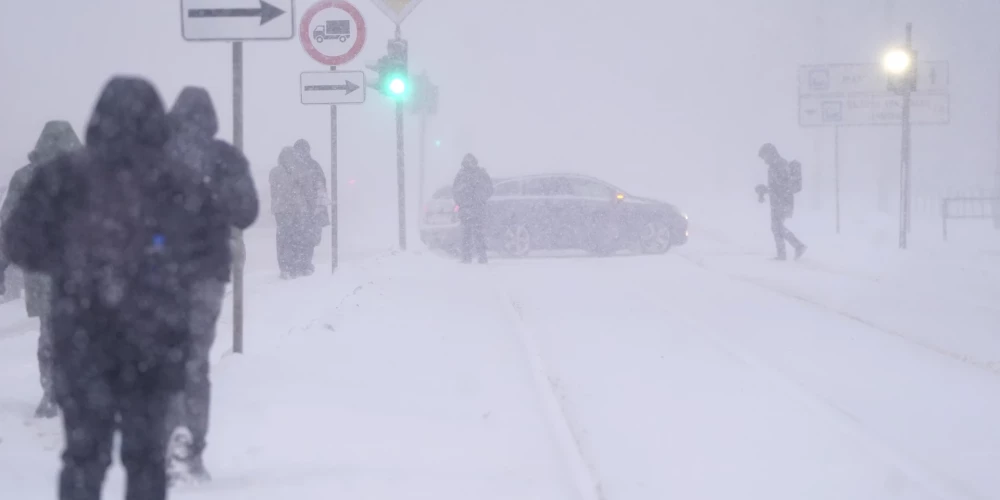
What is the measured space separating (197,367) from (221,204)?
701 millimetres

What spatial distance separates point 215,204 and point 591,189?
52.1 feet

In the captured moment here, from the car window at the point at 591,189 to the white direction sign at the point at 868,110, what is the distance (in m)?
10.2

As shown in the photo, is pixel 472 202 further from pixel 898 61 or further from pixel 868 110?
pixel 868 110

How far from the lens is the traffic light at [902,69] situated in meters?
19.3

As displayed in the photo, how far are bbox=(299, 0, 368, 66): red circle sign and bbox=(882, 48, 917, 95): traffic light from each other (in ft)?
42.0

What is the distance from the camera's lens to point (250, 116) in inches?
2886

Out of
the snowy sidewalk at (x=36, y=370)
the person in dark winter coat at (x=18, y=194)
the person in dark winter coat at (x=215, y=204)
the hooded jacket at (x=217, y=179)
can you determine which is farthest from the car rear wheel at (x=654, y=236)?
the hooded jacket at (x=217, y=179)

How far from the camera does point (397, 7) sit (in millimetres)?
15234

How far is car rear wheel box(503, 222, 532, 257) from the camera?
1894 cm

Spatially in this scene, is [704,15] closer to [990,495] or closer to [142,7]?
[142,7]

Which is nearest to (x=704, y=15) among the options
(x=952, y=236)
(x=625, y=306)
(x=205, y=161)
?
(x=952, y=236)

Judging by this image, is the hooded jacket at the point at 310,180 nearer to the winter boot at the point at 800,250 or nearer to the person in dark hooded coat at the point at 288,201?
the person in dark hooded coat at the point at 288,201

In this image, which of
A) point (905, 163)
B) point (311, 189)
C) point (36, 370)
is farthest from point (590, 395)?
point (905, 163)

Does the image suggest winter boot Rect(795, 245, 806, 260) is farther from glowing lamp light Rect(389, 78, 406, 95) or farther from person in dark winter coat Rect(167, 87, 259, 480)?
person in dark winter coat Rect(167, 87, 259, 480)
